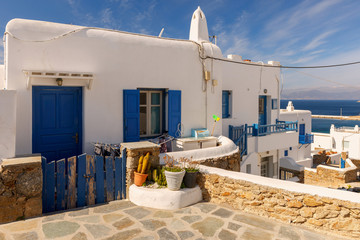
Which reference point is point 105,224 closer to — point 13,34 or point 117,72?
point 117,72

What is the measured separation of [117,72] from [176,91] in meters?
2.00

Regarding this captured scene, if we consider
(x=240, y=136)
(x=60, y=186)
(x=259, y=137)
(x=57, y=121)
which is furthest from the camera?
(x=259, y=137)

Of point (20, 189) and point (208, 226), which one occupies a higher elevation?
point (20, 189)

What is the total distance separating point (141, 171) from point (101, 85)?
298cm

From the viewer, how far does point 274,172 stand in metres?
14.3

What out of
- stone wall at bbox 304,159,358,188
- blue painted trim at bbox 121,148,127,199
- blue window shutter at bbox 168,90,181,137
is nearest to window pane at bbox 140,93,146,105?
blue window shutter at bbox 168,90,181,137

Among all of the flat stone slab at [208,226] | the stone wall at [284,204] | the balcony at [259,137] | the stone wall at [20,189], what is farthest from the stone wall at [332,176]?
the stone wall at [20,189]

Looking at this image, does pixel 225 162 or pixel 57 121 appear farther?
pixel 225 162

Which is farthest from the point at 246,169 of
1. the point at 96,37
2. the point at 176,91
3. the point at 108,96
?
the point at 96,37

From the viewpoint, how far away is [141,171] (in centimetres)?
518

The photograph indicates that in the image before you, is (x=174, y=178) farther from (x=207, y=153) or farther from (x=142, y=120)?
(x=142, y=120)

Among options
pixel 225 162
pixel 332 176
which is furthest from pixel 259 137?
pixel 332 176

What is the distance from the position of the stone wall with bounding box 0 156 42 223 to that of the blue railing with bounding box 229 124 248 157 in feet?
28.2

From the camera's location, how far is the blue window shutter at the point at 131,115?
7258 millimetres
